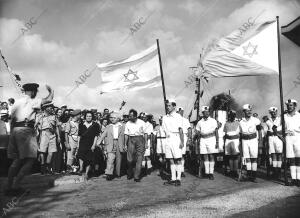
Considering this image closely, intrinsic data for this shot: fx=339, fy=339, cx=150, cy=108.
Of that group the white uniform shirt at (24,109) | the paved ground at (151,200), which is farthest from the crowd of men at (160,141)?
the white uniform shirt at (24,109)

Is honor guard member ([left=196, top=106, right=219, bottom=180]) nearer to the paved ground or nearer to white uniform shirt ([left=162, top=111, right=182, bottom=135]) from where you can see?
the paved ground

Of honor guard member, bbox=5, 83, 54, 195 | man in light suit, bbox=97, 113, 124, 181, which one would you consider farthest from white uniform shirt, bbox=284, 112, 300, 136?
honor guard member, bbox=5, 83, 54, 195

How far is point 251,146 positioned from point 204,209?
4492 millimetres

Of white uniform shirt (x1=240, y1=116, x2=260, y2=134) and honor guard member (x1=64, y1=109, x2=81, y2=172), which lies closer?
white uniform shirt (x1=240, y1=116, x2=260, y2=134)

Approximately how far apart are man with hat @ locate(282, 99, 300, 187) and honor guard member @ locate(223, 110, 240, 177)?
212 cm

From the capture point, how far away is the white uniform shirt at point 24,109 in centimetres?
652

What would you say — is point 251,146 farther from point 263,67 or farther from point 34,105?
point 34,105

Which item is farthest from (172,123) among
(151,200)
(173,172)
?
(151,200)

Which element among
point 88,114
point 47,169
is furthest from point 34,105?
point 47,169

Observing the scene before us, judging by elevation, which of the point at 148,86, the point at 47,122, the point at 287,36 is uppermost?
the point at 287,36

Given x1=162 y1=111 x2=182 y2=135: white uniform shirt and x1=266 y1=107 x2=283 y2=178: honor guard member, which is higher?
x1=162 y1=111 x2=182 y2=135: white uniform shirt

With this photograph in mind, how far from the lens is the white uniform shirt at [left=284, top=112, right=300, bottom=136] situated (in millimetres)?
8328

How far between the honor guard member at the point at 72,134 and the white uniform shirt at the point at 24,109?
15.2 ft

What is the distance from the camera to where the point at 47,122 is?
10523 millimetres
